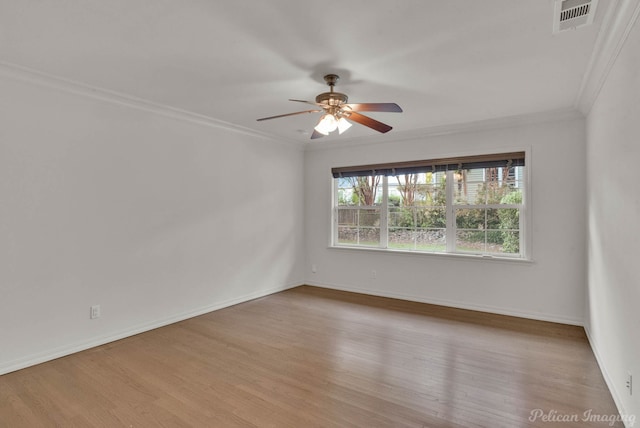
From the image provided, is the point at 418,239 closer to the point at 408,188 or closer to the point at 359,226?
the point at 408,188

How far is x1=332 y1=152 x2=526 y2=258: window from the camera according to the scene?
14.0ft

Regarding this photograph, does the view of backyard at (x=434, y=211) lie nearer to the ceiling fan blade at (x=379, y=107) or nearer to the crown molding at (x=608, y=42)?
the crown molding at (x=608, y=42)

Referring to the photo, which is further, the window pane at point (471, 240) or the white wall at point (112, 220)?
the window pane at point (471, 240)

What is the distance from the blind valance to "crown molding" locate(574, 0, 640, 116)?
1.12m

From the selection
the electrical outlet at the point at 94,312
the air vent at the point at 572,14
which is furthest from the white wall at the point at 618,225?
the electrical outlet at the point at 94,312

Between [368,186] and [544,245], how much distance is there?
8.19 ft

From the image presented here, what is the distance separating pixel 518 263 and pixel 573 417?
224 cm

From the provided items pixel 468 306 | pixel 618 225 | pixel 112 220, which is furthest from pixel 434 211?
pixel 112 220

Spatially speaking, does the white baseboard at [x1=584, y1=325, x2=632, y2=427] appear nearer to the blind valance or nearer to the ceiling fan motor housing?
the blind valance

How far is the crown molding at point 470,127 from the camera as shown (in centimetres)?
382

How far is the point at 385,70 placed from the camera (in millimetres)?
2752

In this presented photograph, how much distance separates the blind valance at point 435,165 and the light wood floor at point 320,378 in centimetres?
194

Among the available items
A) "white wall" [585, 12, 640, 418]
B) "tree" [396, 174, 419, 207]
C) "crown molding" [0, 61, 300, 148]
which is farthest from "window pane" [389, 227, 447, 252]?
"crown molding" [0, 61, 300, 148]

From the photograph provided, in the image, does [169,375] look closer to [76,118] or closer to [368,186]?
[76,118]
